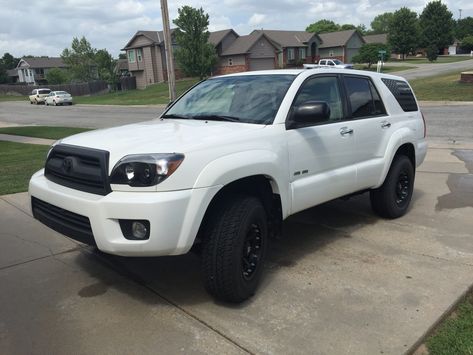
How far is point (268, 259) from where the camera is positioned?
4.52 metres

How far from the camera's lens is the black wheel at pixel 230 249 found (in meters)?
3.40

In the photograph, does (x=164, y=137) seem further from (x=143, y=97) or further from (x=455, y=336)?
(x=143, y=97)

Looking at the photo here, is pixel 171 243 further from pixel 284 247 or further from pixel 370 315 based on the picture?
pixel 284 247

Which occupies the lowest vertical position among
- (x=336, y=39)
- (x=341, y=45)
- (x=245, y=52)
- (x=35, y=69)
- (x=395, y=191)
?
(x=395, y=191)

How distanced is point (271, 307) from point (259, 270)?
0.31m

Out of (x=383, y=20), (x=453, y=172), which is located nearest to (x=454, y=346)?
(x=453, y=172)

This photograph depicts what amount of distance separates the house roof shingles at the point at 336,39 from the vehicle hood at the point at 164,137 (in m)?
65.7

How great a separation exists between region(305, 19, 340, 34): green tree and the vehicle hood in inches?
4293

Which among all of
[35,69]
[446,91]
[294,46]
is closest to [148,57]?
[294,46]

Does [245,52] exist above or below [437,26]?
below

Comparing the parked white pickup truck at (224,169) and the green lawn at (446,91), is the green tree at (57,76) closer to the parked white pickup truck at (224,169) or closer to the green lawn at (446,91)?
the green lawn at (446,91)

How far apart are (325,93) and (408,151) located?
5.85 ft

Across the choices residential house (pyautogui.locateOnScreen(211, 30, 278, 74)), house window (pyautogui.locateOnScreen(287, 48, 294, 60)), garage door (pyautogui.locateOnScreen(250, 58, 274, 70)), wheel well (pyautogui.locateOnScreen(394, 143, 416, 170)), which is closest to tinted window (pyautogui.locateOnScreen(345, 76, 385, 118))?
wheel well (pyautogui.locateOnScreen(394, 143, 416, 170))

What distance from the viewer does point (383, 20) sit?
162 m
